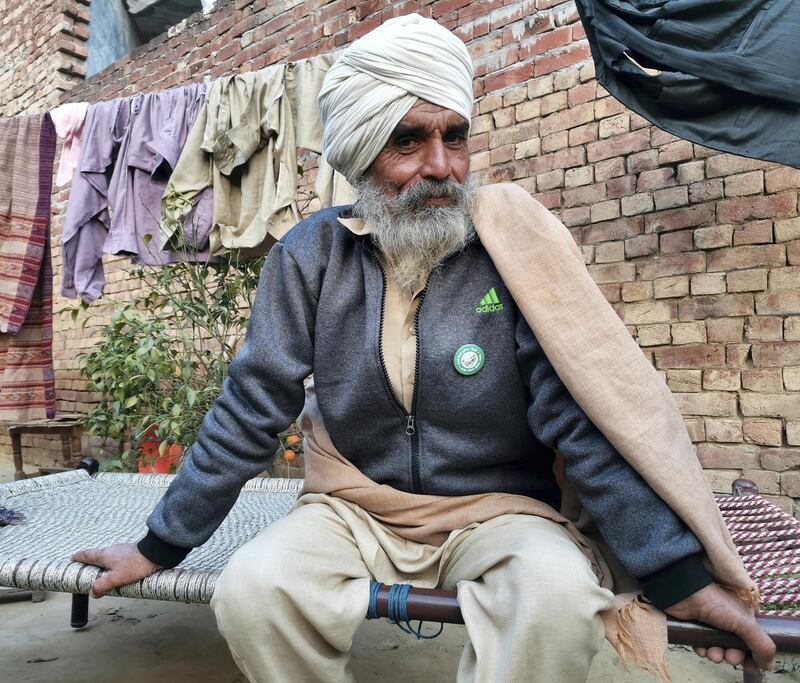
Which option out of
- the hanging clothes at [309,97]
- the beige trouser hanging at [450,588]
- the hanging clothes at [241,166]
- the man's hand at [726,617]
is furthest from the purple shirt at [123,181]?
the man's hand at [726,617]

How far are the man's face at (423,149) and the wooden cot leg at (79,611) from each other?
197 cm

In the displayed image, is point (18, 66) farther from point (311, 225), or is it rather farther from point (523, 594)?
point (523, 594)

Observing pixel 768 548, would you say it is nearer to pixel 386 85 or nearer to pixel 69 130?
pixel 386 85

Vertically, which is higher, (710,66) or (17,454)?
(710,66)

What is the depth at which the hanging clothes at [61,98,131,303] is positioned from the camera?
11.0 ft

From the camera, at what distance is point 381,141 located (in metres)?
1.51

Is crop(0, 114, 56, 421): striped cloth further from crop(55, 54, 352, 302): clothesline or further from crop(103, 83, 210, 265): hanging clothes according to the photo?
crop(103, 83, 210, 265): hanging clothes

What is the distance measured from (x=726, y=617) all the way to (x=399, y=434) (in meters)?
0.71

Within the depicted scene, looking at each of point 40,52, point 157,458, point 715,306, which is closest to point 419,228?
point 715,306

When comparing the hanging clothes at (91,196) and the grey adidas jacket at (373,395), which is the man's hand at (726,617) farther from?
the hanging clothes at (91,196)

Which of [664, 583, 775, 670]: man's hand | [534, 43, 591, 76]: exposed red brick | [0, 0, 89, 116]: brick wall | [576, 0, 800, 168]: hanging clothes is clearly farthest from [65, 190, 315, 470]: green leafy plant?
[0, 0, 89, 116]: brick wall

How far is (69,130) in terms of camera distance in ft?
11.4

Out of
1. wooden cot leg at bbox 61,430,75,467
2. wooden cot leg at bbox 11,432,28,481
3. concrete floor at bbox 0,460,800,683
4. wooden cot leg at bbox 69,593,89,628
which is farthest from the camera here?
wooden cot leg at bbox 61,430,75,467

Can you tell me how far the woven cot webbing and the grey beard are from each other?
33.0 inches
